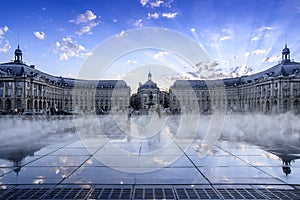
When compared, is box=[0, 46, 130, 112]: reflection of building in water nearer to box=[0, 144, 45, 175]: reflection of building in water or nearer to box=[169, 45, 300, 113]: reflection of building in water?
box=[169, 45, 300, 113]: reflection of building in water

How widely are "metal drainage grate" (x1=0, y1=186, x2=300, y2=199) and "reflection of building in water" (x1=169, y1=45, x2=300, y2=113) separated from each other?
8195cm

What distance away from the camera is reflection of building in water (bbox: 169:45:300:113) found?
302 ft

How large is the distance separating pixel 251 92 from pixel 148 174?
4584 inches

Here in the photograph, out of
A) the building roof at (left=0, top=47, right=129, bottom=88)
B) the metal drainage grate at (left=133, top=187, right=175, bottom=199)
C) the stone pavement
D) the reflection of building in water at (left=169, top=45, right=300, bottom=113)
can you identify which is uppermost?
the building roof at (left=0, top=47, right=129, bottom=88)

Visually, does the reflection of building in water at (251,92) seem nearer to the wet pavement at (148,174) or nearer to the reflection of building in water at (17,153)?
the wet pavement at (148,174)

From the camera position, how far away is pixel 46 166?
25.1 feet

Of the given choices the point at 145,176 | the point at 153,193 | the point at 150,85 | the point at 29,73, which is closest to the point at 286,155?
the point at 145,176

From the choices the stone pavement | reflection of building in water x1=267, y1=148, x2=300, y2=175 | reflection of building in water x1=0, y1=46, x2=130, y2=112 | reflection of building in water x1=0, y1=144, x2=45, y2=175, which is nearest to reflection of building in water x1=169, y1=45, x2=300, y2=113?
reflection of building in water x1=0, y1=46, x2=130, y2=112

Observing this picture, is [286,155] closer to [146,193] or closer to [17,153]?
[146,193]

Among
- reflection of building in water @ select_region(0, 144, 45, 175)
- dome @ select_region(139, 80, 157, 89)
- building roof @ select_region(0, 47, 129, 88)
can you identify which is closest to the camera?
reflection of building in water @ select_region(0, 144, 45, 175)

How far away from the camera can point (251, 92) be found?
378 ft

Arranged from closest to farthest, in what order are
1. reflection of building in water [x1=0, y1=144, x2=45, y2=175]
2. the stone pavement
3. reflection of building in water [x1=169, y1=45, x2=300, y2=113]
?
the stone pavement
reflection of building in water [x1=0, y1=144, x2=45, y2=175]
reflection of building in water [x1=169, y1=45, x2=300, y2=113]

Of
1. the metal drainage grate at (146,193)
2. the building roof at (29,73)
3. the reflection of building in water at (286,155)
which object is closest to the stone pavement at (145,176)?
the metal drainage grate at (146,193)

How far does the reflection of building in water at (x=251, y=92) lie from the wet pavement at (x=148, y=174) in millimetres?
79425
